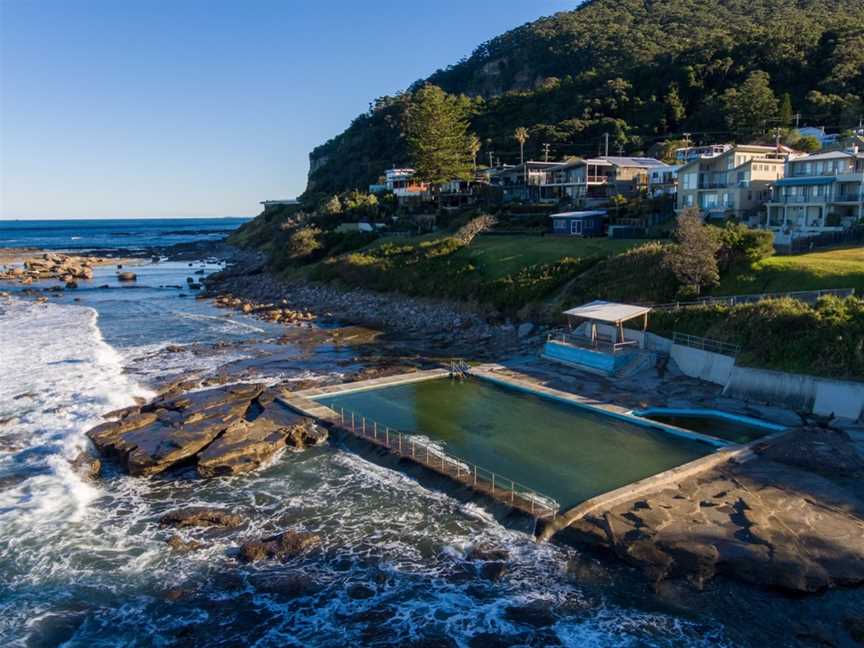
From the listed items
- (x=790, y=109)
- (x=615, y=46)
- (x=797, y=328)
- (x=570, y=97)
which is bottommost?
(x=797, y=328)

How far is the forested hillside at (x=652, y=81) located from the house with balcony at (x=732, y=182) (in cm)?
3570

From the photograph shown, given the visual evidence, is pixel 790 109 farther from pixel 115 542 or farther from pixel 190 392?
pixel 115 542

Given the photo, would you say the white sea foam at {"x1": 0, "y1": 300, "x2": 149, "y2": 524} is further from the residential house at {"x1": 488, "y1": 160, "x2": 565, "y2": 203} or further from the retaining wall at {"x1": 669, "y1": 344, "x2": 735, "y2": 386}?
the residential house at {"x1": 488, "y1": 160, "x2": 565, "y2": 203}

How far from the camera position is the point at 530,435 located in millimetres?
23891

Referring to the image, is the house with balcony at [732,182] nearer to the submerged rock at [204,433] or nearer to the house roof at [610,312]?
the house roof at [610,312]

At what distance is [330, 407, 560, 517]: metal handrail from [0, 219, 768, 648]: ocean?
777mm

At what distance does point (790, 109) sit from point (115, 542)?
299ft

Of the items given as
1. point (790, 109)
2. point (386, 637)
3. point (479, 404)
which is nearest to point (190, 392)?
point (479, 404)

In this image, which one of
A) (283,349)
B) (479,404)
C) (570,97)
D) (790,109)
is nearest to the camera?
(479,404)

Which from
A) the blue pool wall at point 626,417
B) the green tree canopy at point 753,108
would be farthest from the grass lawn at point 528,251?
the green tree canopy at point 753,108

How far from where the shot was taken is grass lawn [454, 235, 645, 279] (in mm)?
45719

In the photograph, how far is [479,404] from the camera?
28109 millimetres

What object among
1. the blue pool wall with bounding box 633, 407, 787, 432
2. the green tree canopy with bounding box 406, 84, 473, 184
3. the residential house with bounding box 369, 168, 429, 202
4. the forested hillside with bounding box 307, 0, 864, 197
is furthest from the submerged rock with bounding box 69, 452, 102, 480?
the forested hillside with bounding box 307, 0, 864, 197

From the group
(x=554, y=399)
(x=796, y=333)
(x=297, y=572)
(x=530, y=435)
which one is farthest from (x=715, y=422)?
(x=297, y=572)
